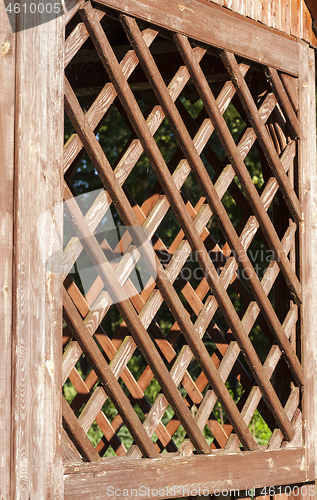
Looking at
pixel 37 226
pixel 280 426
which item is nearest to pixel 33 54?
pixel 37 226

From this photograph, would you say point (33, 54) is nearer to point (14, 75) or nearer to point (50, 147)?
point (14, 75)

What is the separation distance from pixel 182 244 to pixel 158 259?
23 centimetres

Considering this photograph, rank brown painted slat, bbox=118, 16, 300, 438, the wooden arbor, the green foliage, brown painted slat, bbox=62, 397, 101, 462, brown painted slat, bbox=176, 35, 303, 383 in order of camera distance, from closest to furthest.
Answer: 1. the wooden arbor
2. brown painted slat, bbox=62, 397, 101, 462
3. brown painted slat, bbox=118, 16, 300, 438
4. brown painted slat, bbox=176, 35, 303, 383
5. the green foliage

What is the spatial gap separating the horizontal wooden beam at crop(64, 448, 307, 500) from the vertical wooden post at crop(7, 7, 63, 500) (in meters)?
0.16

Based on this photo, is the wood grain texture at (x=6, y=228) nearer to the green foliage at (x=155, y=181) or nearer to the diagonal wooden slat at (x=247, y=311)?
the diagonal wooden slat at (x=247, y=311)

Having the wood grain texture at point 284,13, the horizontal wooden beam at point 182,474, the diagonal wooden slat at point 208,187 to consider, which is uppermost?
the wood grain texture at point 284,13

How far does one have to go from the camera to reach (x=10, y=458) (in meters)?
2.02

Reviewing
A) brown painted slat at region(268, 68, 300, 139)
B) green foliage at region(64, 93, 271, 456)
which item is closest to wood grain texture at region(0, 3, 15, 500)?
brown painted slat at region(268, 68, 300, 139)

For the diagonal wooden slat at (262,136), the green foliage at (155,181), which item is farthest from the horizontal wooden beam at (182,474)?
the green foliage at (155,181)

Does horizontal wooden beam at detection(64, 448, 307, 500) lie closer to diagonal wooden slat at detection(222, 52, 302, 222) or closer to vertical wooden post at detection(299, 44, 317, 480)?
vertical wooden post at detection(299, 44, 317, 480)

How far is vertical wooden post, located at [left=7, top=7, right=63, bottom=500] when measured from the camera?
81.4 inches

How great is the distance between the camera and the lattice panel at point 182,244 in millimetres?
2436

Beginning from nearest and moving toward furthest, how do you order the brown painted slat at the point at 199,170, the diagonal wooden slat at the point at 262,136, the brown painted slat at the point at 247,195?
1. the brown painted slat at the point at 199,170
2. the brown painted slat at the point at 247,195
3. the diagonal wooden slat at the point at 262,136

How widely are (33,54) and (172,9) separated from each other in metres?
0.90
